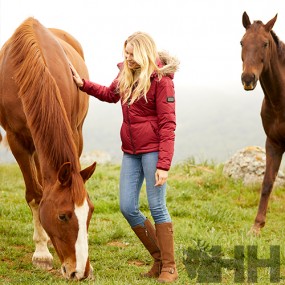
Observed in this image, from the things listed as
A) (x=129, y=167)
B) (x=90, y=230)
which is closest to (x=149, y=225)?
(x=129, y=167)

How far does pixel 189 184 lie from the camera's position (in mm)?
9414

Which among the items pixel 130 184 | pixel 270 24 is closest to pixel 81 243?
pixel 130 184

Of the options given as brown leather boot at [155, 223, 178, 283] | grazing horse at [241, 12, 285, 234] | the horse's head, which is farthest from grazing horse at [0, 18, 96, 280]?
grazing horse at [241, 12, 285, 234]

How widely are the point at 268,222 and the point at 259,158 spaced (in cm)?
210

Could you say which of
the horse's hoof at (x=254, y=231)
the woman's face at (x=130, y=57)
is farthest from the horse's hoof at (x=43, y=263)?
the horse's hoof at (x=254, y=231)

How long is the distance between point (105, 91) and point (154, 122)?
68 cm

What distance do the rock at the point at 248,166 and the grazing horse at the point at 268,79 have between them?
2.17m

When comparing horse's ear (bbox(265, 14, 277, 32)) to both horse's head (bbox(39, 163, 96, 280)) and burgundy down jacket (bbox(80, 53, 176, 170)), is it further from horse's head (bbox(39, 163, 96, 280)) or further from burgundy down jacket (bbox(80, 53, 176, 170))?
horse's head (bbox(39, 163, 96, 280))

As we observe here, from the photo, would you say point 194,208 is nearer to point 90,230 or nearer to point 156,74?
point 90,230

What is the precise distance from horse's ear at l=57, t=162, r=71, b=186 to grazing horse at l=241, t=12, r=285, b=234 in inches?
120

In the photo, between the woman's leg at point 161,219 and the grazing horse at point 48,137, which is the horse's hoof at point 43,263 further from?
the woman's leg at point 161,219

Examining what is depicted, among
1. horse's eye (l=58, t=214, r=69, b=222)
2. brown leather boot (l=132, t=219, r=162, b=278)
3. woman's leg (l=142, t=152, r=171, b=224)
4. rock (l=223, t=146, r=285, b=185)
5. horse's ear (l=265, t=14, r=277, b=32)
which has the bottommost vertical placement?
brown leather boot (l=132, t=219, r=162, b=278)

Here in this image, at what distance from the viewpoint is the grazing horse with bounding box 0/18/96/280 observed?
4.34 m

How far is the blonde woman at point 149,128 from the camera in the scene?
4723mm
